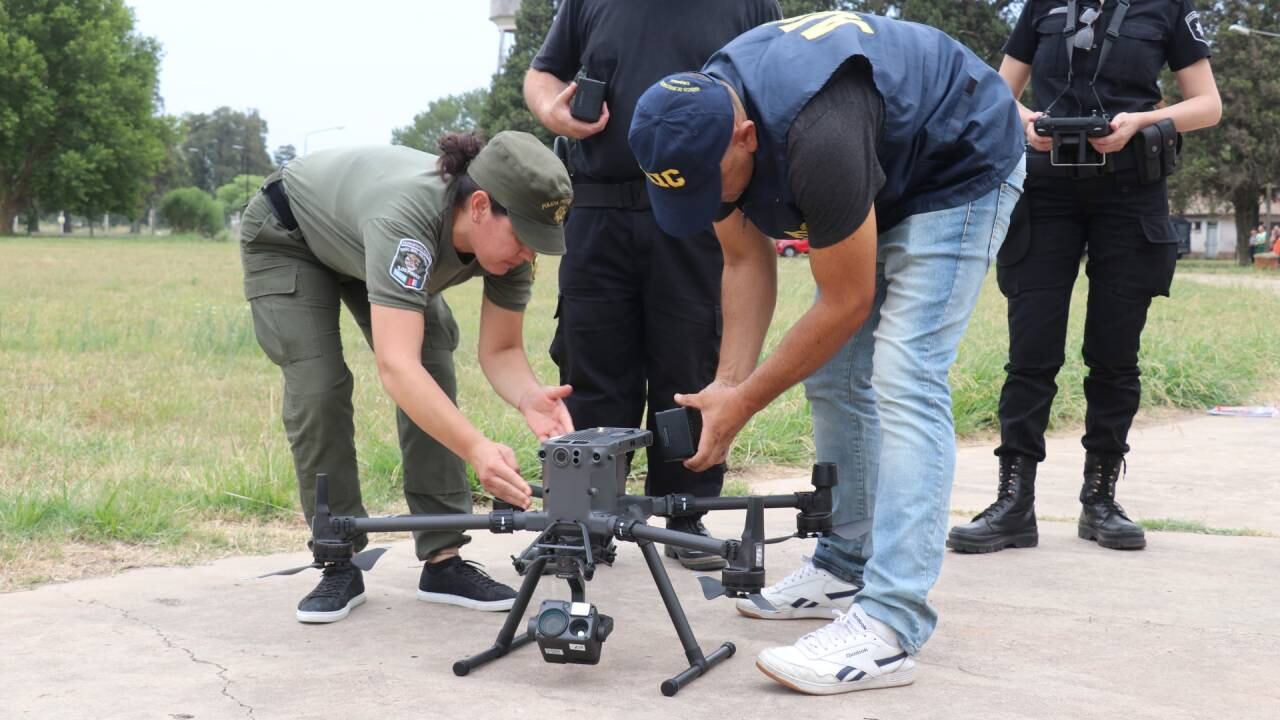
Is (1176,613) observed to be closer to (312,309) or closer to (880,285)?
(880,285)

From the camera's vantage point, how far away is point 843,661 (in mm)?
2789

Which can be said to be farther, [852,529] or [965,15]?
[965,15]

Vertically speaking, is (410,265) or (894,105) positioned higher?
(894,105)

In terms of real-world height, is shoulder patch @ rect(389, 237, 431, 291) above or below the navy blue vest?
below

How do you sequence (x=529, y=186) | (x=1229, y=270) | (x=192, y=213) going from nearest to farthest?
(x=529, y=186) < (x=1229, y=270) < (x=192, y=213)

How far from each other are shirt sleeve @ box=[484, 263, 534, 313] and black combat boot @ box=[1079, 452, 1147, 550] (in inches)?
80.9

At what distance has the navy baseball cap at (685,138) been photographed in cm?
248

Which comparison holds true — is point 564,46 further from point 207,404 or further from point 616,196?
point 207,404

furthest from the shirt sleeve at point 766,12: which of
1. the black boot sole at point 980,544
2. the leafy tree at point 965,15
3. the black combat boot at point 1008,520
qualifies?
the leafy tree at point 965,15

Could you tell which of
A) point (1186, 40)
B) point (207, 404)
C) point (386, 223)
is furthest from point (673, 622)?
point (207, 404)

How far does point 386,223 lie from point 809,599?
1502 millimetres

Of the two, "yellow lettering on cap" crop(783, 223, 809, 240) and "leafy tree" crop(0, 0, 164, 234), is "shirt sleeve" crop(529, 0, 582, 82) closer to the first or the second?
"yellow lettering on cap" crop(783, 223, 809, 240)

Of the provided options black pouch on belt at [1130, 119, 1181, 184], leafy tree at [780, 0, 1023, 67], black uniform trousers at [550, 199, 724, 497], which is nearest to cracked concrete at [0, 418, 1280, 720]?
black uniform trousers at [550, 199, 724, 497]

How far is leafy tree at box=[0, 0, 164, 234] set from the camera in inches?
2189
